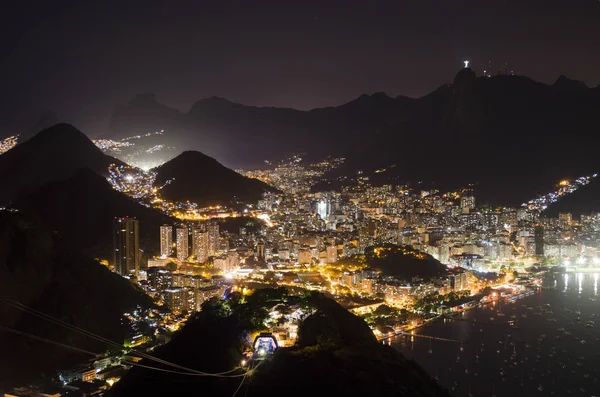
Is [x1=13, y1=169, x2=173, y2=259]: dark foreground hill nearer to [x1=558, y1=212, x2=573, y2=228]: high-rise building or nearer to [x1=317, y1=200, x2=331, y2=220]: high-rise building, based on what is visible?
[x1=317, y1=200, x2=331, y2=220]: high-rise building

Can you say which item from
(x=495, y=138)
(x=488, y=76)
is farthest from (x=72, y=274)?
(x=488, y=76)

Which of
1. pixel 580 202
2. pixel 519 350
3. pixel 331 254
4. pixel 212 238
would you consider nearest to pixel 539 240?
pixel 580 202

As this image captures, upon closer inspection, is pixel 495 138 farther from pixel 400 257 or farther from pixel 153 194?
pixel 153 194

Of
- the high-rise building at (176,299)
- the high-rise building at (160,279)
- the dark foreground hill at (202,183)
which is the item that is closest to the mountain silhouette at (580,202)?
the dark foreground hill at (202,183)

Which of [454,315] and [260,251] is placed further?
[260,251]

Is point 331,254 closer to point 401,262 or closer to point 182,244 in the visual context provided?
point 401,262

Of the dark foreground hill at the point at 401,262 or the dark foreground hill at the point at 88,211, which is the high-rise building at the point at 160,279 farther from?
the dark foreground hill at the point at 401,262
